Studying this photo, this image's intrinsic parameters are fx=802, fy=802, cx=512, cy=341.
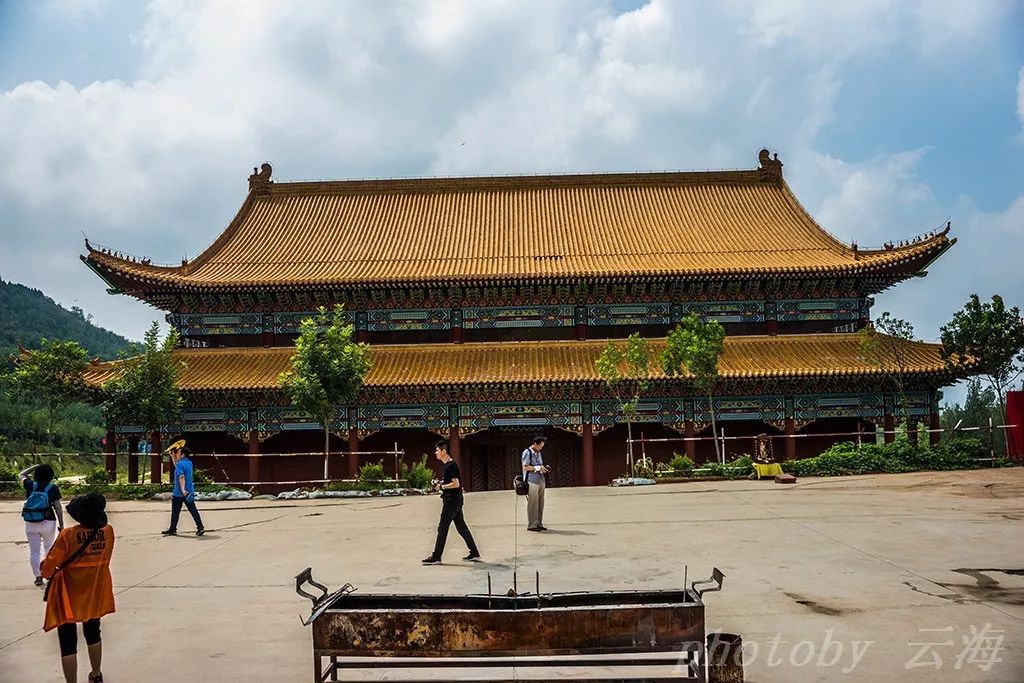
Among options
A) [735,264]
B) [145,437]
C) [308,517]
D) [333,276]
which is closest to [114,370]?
[145,437]

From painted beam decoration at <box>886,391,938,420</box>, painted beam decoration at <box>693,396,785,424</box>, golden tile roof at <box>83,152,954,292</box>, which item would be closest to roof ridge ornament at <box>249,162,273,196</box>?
golden tile roof at <box>83,152,954,292</box>

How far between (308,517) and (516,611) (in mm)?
12057

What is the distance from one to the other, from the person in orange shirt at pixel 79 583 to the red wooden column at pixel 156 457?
18.6 meters

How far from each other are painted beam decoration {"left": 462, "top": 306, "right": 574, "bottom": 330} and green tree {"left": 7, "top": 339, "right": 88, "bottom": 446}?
→ 11.5 metres

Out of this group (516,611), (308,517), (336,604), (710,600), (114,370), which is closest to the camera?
(516,611)

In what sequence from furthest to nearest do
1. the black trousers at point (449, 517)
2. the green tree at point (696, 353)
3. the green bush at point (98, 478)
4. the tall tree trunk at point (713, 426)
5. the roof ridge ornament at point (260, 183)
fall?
the roof ridge ornament at point (260, 183)
the tall tree trunk at point (713, 426)
the green tree at point (696, 353)
the green bush at point (98, 478)
the black trousers at point (449, 517)

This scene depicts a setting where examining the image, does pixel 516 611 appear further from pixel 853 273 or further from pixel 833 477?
pixel 853 273

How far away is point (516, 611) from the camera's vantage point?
529cm

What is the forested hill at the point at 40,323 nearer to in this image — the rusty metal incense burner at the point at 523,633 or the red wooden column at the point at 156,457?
the red wooden column at the point at 156,457

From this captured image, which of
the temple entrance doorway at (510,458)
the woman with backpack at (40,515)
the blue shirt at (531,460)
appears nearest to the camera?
the woman with backpack at (40,515)

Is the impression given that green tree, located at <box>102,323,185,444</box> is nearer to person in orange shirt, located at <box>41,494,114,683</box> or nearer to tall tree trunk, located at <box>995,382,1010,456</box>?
person in orange shirt, located at <box>41,494,114,683</box>

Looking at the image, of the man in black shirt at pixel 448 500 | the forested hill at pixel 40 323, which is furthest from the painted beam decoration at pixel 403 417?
the forested hill at pixel 40 323

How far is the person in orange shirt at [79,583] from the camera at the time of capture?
584 centimetres

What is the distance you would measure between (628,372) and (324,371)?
881 cm
